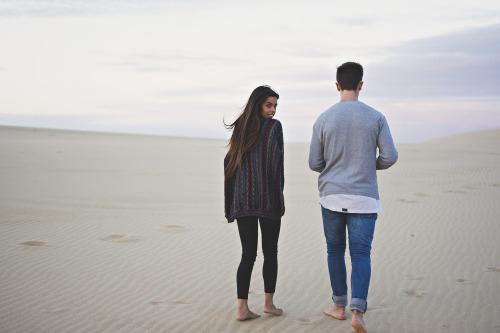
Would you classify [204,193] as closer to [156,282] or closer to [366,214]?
[156,282]

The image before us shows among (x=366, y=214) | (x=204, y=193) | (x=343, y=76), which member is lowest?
(x=204, y=193)

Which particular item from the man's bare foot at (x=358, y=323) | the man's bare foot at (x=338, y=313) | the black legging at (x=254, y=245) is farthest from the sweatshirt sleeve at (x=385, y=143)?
the man's bare foot at (x=338, y=313)

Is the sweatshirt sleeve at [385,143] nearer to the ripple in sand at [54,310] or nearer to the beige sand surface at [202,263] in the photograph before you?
the beige sand surface at [202,263]

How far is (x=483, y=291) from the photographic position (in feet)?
16.8

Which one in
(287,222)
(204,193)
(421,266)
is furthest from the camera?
(204,193)

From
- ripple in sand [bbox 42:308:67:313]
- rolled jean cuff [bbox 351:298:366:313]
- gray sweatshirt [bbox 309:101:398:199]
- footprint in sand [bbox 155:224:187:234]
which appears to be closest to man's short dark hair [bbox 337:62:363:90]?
gray sweatshirt [bbox 309:101:398:199]

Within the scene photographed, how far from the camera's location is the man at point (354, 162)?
12.1 ft

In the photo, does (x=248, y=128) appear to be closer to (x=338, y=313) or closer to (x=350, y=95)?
(x=350, y=95)

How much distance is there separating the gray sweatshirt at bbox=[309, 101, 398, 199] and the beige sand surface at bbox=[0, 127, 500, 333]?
1.21 meters

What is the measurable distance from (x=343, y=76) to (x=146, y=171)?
577 inches

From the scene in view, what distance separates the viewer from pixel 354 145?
12.1 feet

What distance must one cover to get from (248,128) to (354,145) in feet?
2.63

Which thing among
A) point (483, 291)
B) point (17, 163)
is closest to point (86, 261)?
point (483, 291)

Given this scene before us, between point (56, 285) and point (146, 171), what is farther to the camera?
point (146, 171)
